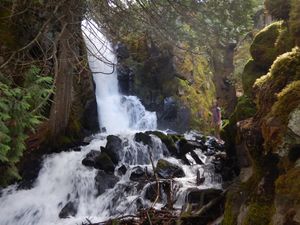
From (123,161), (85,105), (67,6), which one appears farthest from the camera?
(85,105)

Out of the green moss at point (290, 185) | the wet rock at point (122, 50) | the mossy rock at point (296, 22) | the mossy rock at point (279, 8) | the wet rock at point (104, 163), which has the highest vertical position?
the wet rock at point (122, 50)

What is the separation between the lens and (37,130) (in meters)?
11.0

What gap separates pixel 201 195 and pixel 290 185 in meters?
3.25

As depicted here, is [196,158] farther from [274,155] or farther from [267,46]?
[274,155]

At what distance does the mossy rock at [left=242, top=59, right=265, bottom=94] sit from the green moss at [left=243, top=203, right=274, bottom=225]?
4413 mm

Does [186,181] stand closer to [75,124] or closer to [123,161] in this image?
[123,161]

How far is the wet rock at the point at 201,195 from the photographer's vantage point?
6.63 meters

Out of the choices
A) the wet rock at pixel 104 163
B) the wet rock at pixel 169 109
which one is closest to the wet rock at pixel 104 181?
the wet rock at pixel 104 163

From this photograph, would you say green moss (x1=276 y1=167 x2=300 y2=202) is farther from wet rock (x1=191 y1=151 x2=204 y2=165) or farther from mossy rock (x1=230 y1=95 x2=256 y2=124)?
wet rock (x1=191 y1=151 x2=204 y2=165)

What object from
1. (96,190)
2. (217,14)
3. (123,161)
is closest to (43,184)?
(96,190)

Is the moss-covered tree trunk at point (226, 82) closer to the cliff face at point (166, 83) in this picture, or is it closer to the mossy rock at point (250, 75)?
the cliff face at point (166, 83)

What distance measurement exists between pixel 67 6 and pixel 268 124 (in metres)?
4.92

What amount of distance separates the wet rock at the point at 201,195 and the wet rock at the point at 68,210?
284cm

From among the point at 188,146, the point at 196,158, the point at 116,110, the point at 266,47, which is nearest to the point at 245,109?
the point at 266,47
